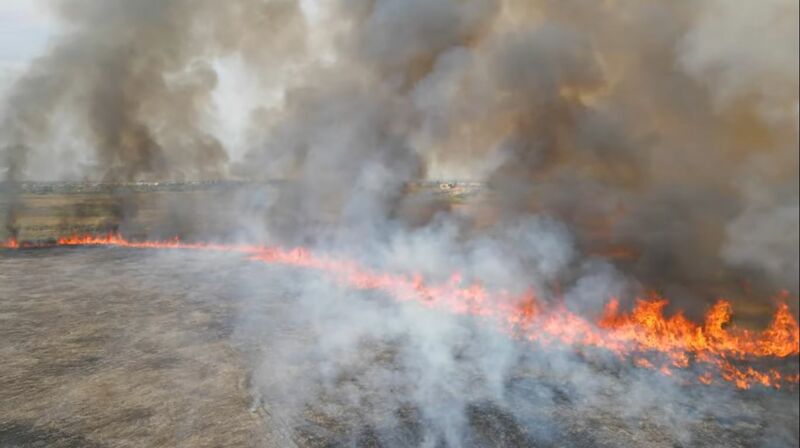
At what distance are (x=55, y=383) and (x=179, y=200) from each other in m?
34.9

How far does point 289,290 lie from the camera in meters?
12.5

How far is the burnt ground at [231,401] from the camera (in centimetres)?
556

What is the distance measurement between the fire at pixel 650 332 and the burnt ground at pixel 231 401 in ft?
2.62

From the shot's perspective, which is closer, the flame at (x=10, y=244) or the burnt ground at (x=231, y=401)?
the burnt ground at (x=231, y=401)

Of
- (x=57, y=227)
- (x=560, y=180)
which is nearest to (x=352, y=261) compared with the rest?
(x=560, y=180)

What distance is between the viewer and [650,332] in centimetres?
956

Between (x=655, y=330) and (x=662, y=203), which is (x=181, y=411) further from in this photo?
(x=662, y=203)

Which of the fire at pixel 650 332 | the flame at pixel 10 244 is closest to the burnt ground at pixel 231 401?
the fire at pixel 650 332

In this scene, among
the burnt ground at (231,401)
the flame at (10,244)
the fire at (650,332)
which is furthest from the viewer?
the flame at (10,244)

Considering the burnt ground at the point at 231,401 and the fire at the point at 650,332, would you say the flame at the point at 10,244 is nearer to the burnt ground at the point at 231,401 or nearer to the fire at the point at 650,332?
the burnt ground at the point at 231,401

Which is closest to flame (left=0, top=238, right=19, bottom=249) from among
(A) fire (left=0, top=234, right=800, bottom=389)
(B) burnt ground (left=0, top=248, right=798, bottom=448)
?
(B) burnt ground (left=0, top=248, right=798, bottom=448)

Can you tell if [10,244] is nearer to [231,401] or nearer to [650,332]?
[231,401]

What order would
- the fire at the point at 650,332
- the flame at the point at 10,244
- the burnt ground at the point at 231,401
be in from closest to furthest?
the burnt ground at the point at 231,401 → the fire at the point at 650,332 → the flame at the point at 10,244

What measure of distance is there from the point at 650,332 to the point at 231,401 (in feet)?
27.6
